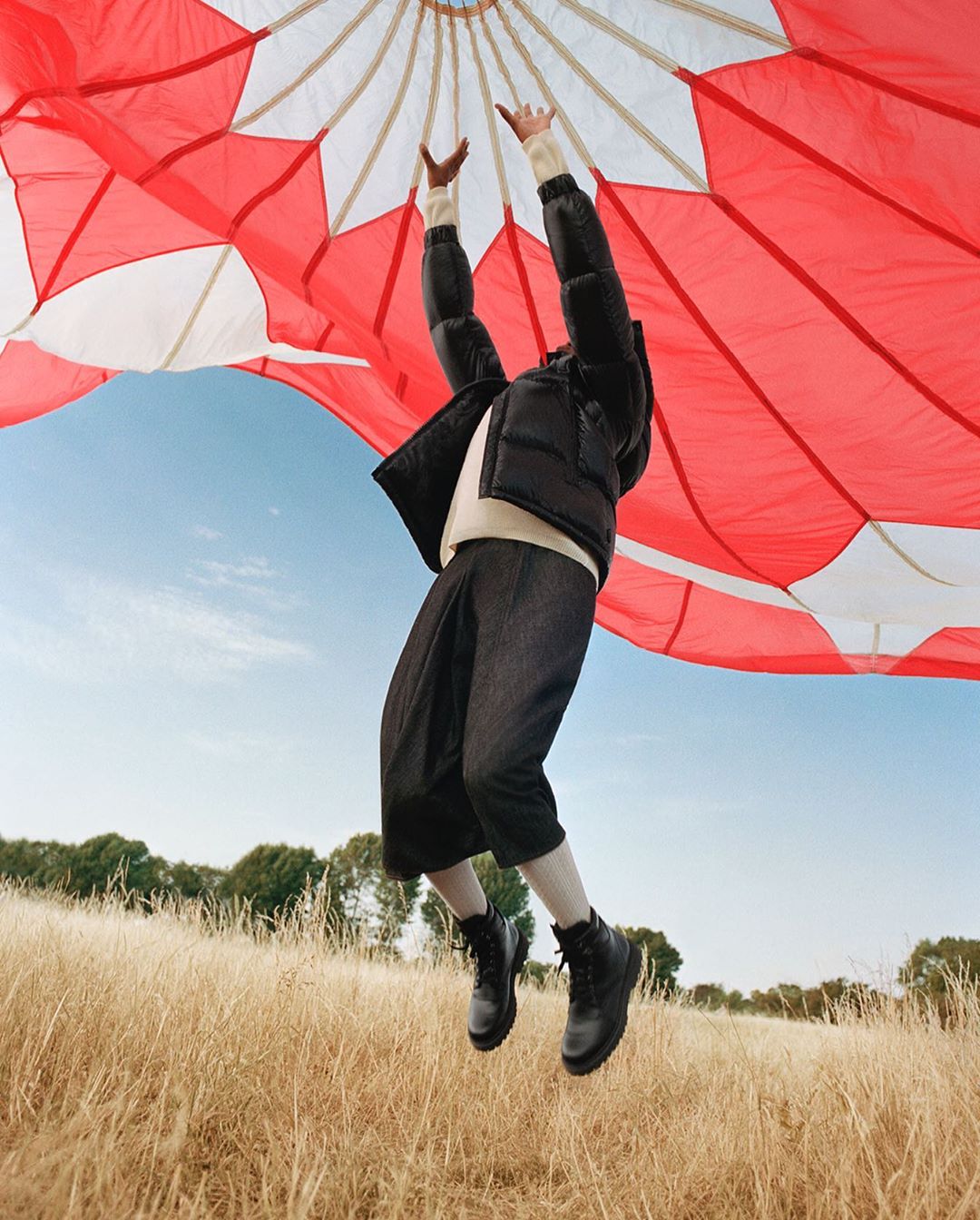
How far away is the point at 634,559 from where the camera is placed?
4328 millimetres

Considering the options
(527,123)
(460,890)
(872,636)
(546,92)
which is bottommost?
(460,890)

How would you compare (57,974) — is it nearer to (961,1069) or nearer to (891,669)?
(961,1069)

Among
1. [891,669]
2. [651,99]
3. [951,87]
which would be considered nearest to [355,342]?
[651,99]

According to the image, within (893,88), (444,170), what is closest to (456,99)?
(444,170)

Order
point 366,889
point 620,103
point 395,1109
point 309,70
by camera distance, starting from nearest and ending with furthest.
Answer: point 395,1109, point 620,103, point 309,70, point 366,889

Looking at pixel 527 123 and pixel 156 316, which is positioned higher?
pixel 156 316

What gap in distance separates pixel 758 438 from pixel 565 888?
2.31 m

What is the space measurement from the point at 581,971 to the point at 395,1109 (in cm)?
81

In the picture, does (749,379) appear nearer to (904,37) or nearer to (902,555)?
(902,555)

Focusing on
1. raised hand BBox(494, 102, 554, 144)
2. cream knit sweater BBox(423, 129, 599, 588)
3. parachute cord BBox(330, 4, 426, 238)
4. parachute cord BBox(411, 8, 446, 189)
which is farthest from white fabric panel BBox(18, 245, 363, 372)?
cream knit sweater BBox(423, 129, 599, 588)

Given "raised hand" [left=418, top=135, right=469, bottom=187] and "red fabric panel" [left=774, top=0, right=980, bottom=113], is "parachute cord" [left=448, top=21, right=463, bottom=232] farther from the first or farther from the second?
"red fabric panel" [left=774, top=0, right=980, bottom=113]

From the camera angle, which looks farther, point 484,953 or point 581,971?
point 484,953

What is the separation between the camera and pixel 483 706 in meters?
1.71

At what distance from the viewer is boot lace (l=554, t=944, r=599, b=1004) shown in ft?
5.79
